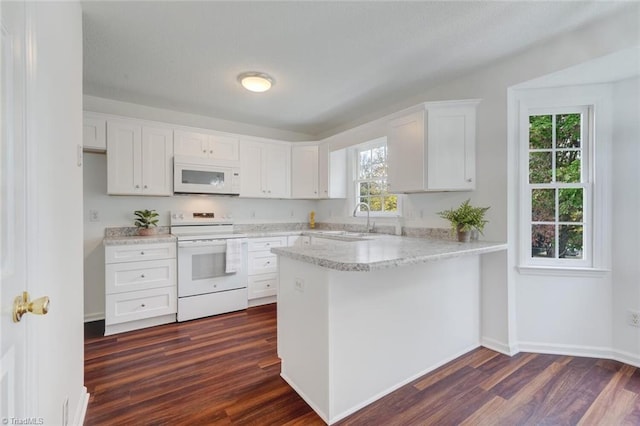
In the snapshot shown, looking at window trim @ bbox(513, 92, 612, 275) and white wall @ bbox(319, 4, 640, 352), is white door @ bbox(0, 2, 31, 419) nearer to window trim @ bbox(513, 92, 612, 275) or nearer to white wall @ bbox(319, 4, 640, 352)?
white wall @ bbox(319, 4, 640, 352)

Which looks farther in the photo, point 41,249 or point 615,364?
point 615,364

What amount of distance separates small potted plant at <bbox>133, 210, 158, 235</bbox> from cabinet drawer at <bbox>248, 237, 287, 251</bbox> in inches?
46.4

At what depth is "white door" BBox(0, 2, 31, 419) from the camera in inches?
30.4

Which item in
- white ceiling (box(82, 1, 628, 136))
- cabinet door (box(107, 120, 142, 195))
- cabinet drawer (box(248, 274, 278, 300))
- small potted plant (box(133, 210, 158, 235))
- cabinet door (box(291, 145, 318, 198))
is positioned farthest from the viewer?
cabinet door (box(291, 145, 318, 198))

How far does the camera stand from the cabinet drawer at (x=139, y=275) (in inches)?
115

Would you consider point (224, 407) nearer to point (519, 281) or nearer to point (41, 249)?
point (41, 249)

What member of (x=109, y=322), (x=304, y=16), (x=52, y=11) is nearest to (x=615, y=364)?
(x=304, y=16)

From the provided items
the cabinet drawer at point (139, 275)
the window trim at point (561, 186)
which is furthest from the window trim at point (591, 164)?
the cabinet drawer at point (139, 275)

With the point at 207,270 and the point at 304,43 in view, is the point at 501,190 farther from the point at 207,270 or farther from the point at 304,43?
the point at 207,270

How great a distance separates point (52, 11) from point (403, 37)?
209cm

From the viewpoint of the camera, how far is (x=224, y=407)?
1.82 metres

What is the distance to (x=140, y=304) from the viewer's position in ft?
10.0

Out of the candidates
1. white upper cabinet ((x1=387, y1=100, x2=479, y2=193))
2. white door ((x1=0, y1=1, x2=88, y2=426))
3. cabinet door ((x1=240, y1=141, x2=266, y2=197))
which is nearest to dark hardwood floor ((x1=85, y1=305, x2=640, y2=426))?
white door ((x1=0, y1=1, x2=88, y2=426))

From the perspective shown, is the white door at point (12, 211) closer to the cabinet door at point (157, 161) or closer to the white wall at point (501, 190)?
the cabinet door at point (157, 161)
